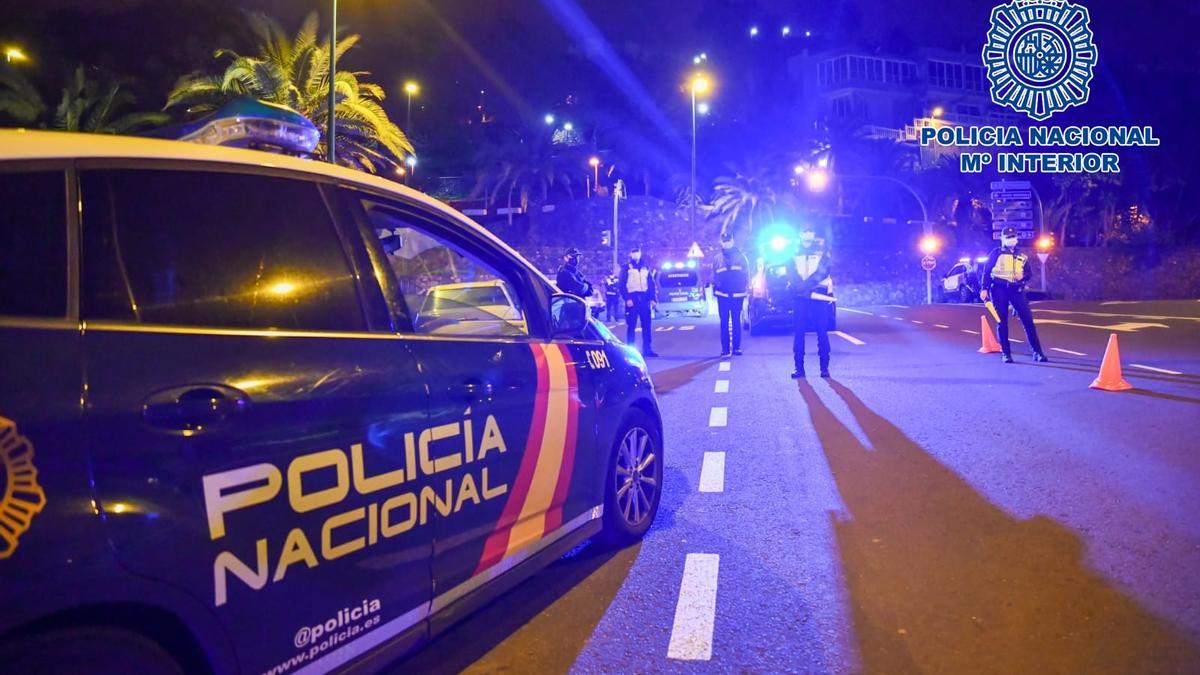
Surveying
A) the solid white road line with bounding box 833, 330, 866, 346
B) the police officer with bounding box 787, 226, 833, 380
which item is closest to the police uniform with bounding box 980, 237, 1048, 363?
the police officer with bounding box 787, 226, 833, 380

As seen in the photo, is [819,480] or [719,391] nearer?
[819,480]

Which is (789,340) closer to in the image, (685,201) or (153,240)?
(153,240)

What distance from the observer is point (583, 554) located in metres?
4.58

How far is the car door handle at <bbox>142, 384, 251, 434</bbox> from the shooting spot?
2.10m

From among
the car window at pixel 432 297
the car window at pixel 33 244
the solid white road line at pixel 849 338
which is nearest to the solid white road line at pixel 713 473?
the car window at pixel 432 297

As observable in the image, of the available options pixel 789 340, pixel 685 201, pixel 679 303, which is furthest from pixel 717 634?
pixel 685 201

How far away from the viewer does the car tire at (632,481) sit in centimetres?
443

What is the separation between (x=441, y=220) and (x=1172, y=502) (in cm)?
467

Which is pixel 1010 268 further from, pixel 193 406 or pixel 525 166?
pixel 525 166

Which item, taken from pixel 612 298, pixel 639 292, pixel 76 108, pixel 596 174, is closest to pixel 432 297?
pixel 639 292

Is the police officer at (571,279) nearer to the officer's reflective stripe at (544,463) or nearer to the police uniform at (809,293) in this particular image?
the police uniform at (809,293)

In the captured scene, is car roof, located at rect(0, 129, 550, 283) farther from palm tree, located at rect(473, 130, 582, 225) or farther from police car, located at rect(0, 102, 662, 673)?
palm tree, located at rect(473, 130, 582, 225)

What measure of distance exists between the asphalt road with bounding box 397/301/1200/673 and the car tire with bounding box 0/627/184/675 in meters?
1.40

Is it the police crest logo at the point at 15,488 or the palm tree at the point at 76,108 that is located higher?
the palm tree at the point at 76,108
